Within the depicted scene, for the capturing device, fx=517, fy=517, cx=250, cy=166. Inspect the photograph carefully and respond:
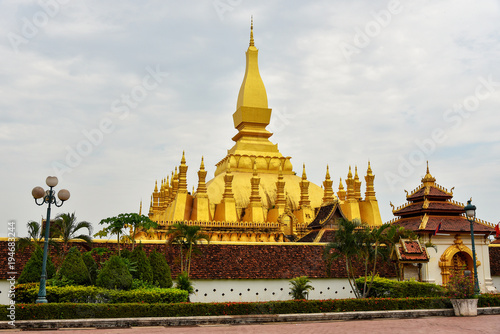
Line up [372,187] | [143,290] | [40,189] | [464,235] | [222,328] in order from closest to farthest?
[222,328]
[40,189]
[143,290]
[464,235]
[372,187]

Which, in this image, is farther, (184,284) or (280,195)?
(280,195)

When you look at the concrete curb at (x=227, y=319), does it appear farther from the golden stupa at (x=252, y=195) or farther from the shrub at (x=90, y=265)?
the golden stupa at (x=252, y=195)

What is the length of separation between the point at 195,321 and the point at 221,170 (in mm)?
24474

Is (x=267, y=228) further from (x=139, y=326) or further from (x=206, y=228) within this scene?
(x=139, y=326)

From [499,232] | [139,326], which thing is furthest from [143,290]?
[499,232]

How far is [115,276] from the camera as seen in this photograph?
16.2 meters

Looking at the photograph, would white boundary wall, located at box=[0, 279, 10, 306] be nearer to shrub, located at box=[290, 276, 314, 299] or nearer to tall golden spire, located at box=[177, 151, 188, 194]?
shrub, located at box=[290, 276, 314, 299]

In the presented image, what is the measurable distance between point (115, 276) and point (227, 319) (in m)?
4.18

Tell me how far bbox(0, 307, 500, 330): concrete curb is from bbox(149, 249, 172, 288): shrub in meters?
3.99

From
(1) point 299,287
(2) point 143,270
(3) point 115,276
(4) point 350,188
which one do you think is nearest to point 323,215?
(4) point 350,188

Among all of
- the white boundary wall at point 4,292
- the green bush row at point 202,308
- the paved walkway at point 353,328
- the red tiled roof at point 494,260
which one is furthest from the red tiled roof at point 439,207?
the white boundary wall at point 4,292

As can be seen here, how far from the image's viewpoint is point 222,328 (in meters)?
13.3

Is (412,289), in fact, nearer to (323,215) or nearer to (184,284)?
(184,284)

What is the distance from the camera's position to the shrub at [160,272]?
58.6 feet
